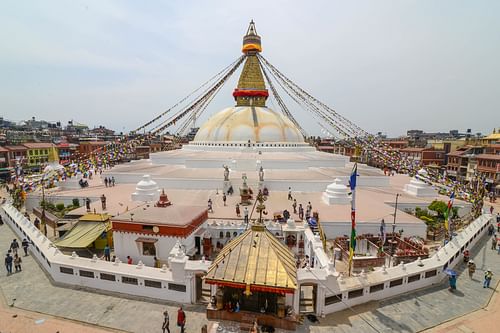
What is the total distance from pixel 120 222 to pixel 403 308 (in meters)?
9.42

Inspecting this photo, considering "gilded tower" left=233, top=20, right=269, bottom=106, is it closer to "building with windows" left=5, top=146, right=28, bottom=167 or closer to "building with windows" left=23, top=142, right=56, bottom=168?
"building with windows" left=23, top=142, right=56, bottom=168

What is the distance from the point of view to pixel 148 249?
9.95 m

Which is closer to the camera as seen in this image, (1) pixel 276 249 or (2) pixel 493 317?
(1) pixel 276 249

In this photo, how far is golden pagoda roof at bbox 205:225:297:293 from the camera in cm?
584

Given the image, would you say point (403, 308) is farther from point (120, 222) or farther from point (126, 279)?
point (120, 222)

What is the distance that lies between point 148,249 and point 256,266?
5.44m

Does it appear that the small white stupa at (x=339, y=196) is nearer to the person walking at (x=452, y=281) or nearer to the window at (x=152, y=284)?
the person walking at (x=452, y=281)

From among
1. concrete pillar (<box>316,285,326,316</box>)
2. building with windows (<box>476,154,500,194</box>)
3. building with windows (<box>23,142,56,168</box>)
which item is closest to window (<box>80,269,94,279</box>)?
concrete pillar (<box>316,285,326,316</box>)

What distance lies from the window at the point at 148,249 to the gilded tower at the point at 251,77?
Result: 74.4 feet

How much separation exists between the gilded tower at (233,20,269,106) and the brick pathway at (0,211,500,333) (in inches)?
951

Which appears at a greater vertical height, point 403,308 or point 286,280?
point 286,280

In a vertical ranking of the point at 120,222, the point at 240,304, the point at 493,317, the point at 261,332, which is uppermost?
the point at 120,222

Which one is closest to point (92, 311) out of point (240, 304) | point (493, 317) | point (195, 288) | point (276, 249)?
point (195, 288)

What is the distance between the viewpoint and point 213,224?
11.7 metres
